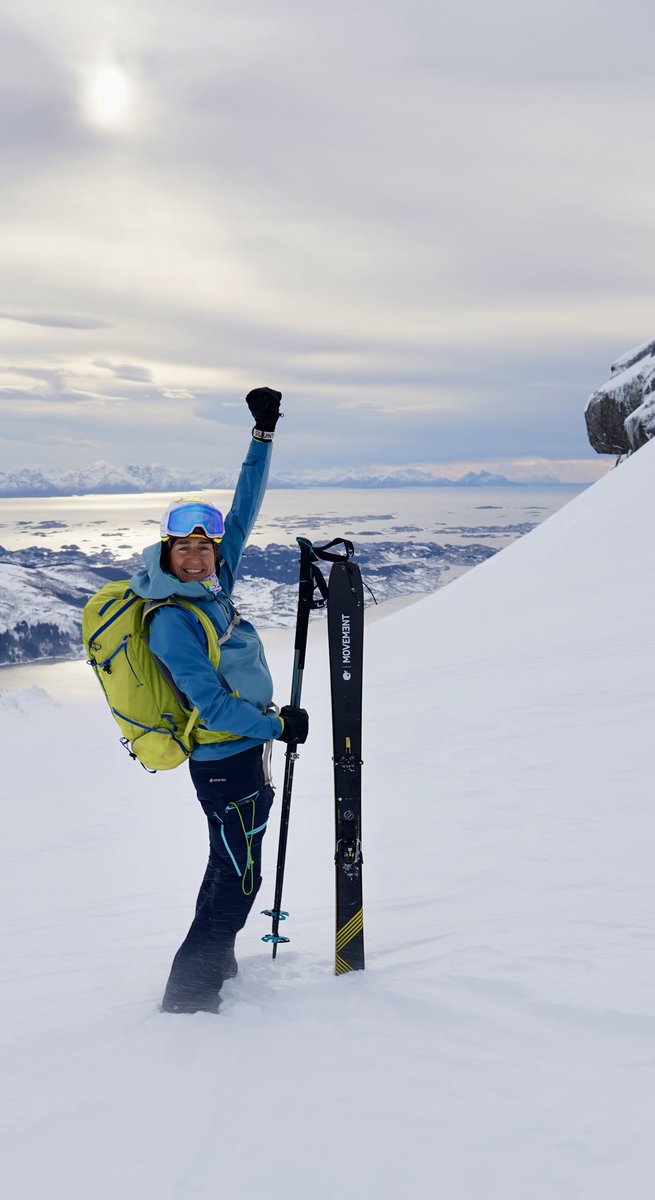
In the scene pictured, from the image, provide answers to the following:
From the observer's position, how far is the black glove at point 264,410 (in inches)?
176

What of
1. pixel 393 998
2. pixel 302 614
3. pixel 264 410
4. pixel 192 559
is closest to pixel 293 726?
pixel 302 614

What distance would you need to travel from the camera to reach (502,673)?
12352 mm

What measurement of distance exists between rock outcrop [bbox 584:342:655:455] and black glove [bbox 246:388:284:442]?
3625cm

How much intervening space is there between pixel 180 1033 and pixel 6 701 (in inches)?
923

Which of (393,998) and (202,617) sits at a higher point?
(202,617)

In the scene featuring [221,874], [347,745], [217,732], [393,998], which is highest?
[217,732]

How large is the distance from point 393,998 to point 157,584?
2379mm

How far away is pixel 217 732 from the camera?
3.68 metres

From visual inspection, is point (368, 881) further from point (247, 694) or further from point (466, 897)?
point (247, 694)

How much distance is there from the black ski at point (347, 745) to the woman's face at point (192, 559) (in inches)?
27.3

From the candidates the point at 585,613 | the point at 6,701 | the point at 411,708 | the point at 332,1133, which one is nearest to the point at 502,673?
the point at 411,708

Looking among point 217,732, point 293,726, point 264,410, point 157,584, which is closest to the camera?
point 157,584

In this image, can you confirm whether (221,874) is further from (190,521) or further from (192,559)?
(190,521)

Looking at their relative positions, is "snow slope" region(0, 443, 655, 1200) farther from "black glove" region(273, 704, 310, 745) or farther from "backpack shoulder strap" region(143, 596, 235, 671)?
"backpack shoulder strap" region(143, 596, 235, 671)
